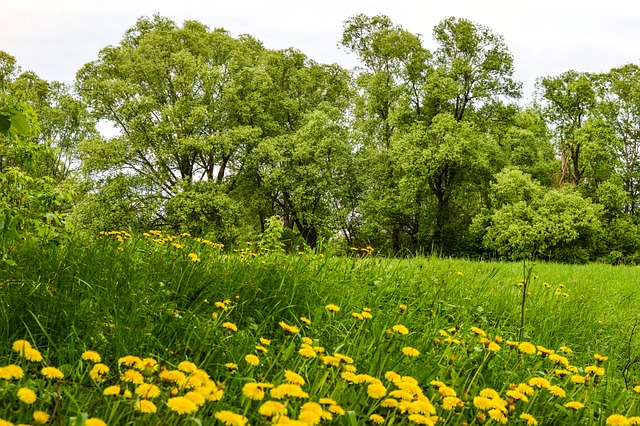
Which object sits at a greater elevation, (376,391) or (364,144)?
(364,144)

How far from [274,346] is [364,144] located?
78.4 feet

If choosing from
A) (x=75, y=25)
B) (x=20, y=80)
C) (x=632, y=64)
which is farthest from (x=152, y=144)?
(x=632, y=64)

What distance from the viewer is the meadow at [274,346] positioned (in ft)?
4.79

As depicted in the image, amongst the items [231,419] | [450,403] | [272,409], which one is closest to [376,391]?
[450,403]

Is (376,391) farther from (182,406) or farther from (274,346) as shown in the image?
(274,346)

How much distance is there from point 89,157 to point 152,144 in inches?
115

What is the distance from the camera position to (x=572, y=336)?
12.9ft

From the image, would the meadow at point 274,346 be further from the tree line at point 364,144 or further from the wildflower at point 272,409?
the tree line at point 364,144

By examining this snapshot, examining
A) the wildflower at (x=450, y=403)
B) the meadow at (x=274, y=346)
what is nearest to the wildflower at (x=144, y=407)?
the meadow at (x=274, y=346)

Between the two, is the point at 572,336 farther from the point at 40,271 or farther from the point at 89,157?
the point at 89,157

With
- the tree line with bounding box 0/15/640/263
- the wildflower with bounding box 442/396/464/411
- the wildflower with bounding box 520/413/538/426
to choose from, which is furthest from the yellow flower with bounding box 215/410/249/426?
the tree line with bounding box 0/15/640/263

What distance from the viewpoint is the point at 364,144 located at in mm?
25703

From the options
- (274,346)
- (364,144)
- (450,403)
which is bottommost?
(274,346)

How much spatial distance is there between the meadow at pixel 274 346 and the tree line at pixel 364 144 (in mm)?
16451
